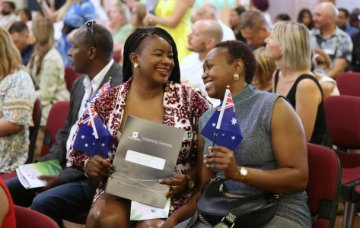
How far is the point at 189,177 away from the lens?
2.82m

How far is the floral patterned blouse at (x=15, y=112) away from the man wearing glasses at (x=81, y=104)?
236 millimetres

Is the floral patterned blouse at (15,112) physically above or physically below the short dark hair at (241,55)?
below

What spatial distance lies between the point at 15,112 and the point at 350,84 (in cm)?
279

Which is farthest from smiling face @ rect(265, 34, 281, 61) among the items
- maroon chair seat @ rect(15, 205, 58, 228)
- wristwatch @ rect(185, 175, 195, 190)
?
maroon chair seat @ rect(15, 205, 58, 228)

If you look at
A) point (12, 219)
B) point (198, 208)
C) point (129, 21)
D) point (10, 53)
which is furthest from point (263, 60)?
point (129, 21)

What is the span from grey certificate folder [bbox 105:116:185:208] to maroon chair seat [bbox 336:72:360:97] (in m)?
2.90

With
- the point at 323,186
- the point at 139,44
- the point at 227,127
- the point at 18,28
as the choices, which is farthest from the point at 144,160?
the point at 18,28

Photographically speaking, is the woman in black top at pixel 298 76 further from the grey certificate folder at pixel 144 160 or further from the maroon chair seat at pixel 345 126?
the grey certificate folder at pixel 144 160

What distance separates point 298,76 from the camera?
380cm

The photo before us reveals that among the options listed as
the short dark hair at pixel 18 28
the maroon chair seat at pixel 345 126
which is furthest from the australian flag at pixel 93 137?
the short dark hair at pixel 18 28

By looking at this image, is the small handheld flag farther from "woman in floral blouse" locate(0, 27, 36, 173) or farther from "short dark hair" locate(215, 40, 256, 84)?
"woman in floral blouse" locate(0, 27, 36, 173)

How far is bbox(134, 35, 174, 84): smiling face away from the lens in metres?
2.87

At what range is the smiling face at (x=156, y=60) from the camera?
287cm

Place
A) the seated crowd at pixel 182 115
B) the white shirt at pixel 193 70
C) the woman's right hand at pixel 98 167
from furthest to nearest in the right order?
the white shirt at pixel 193 70 < the woman's right hand at pixel 98 167 < the seated crowd at pixel 182 115
